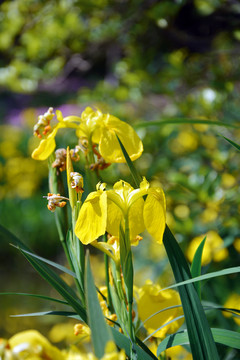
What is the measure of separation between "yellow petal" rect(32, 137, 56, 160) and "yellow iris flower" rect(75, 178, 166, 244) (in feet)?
0.34

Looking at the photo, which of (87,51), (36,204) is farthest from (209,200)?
(36,204)

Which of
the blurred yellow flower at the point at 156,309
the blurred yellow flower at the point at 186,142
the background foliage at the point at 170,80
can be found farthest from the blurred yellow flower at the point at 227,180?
the blurred yellow flower at the point at 156,309

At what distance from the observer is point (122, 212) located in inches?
16.1

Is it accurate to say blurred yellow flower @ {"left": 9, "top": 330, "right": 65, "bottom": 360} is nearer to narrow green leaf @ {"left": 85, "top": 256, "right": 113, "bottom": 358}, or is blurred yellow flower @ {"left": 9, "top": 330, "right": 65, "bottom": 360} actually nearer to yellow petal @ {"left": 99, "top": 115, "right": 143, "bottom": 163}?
narrow green leaf @ {"left": 85, "top": 256, "right": 113, "bottom": 358}

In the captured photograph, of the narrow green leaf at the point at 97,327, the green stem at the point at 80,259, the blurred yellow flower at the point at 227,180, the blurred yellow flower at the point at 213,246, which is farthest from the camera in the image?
the blurred yellow flower at the point at 227,180

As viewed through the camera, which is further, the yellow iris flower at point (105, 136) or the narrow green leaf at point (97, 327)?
the yellow iris flower at point (105, 136)

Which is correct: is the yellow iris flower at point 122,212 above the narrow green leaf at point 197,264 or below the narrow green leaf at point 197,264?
above

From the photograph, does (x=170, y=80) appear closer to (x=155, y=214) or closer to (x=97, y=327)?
(x=155, y=214)

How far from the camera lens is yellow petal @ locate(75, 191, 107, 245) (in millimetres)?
379

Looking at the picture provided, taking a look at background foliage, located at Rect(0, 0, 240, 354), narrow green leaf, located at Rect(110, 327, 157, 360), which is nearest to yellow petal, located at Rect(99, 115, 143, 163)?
narrow green leaf, located at Rect(110, 327, 157, 360)

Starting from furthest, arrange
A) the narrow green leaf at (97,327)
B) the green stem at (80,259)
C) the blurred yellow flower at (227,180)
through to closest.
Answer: the blurred yellow flower at (227,180) → the green stem at (80,259) → the narrow green leaf at (97,327)

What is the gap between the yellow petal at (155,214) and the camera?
384mm

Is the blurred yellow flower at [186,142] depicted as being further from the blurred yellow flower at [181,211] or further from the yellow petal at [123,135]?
the yellow petal at [123,135]

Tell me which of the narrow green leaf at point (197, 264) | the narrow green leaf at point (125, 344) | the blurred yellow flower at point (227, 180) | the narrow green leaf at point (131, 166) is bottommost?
the narrow green leaf at point (125, 344)
